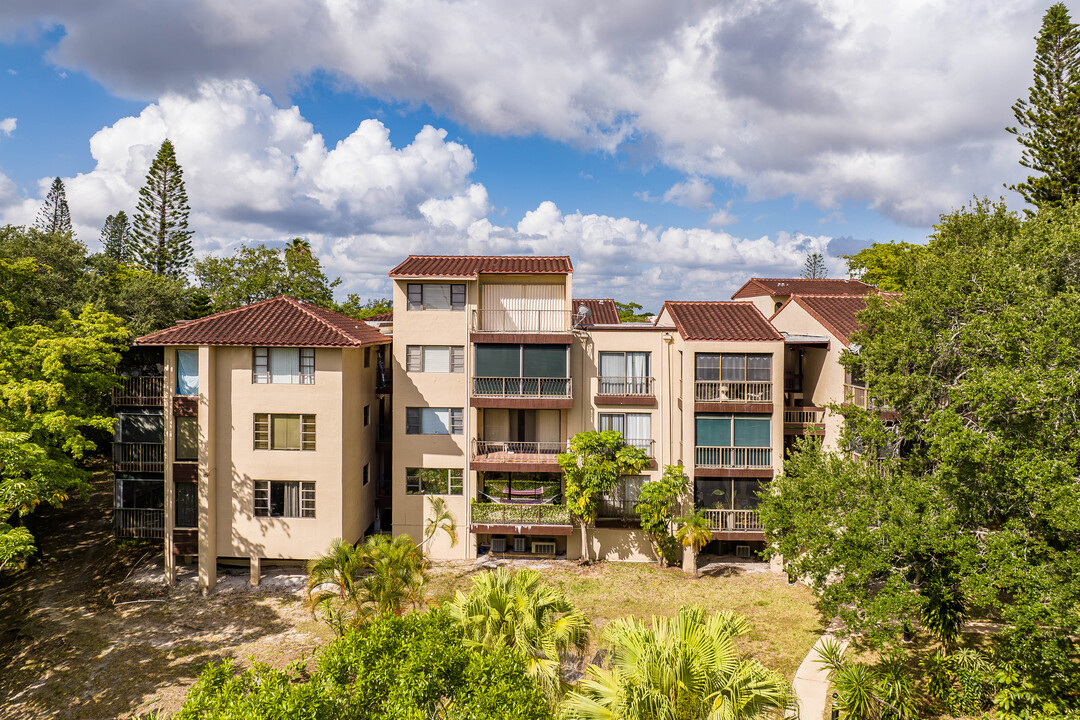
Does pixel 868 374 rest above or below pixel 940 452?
above

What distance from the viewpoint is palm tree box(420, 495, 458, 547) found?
86.4 ft

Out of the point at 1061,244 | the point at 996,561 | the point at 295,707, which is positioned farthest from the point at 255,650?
the point at 1061,244

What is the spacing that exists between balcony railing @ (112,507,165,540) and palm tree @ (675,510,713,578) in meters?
22.7

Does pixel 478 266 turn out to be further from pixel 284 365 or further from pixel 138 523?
pixel 138 523

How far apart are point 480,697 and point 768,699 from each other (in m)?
6.27

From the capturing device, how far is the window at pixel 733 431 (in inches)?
999

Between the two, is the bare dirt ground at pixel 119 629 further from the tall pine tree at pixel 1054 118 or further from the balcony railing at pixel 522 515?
the tall pine tree at pixel 1054 118

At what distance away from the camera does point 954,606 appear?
58.6 feet

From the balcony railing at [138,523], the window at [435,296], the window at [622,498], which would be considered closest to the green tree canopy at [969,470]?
the window at [622,498]

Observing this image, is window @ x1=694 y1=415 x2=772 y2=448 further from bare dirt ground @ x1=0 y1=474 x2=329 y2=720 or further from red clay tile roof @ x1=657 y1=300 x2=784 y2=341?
bare dirt ground @ x1=0 y1=474 x2=329 y2=720

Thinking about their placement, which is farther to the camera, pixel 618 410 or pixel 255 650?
pixel 618 410

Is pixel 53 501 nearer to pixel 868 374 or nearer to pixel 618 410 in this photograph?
pixel 618 410

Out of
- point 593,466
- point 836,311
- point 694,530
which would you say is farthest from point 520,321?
point 836,311

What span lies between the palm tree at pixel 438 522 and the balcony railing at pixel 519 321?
8407mm
